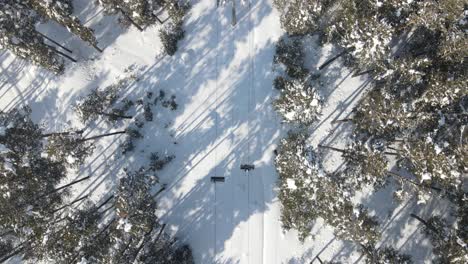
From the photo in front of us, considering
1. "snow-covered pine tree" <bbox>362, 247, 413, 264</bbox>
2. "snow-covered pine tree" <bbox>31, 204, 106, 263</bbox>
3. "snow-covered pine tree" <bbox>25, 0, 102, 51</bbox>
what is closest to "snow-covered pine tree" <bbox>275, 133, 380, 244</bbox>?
"snow-covered pine tree" <bbox>362, 247, 413, 264</bbox>

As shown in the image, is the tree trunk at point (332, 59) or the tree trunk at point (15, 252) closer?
the tree trunk at point (15, 252)

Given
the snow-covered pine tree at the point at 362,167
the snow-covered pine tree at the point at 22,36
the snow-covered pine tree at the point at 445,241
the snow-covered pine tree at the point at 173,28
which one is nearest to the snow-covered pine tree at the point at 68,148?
the snow-covered pine tree at the point at 22,36

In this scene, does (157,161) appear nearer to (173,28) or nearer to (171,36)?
(171,36)

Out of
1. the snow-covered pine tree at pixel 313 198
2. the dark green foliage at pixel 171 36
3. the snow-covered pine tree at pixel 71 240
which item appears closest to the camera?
the snow-covered pine tree at pixel 313 198

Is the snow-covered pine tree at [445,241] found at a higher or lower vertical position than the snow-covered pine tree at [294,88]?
lower

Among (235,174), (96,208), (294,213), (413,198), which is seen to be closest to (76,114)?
(96,208)

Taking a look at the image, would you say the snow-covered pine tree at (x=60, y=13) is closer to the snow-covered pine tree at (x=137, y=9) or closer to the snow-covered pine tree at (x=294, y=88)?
the snow-covered pine tree at (x=137, y=9)

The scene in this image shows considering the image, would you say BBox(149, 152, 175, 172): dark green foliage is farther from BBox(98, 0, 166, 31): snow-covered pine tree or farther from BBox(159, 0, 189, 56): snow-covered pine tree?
BBox(98, 0, 166, 31): snow-covered pine tree
